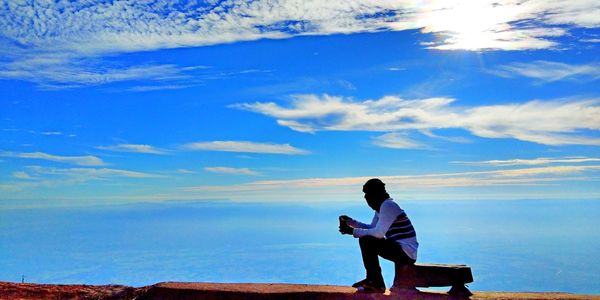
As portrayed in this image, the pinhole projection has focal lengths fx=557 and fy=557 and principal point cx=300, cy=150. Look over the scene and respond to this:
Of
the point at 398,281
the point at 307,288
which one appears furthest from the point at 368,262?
the point at 307,288

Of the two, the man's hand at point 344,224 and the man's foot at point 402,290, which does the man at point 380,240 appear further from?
the man's foot at point 402,290

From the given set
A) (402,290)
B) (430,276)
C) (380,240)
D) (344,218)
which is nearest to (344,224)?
(344,218)

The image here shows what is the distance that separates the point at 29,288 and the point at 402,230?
6.80m

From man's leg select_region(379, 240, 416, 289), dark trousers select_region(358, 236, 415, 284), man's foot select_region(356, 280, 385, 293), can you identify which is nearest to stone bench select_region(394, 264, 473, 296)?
man's leg select_region(379, 240, 416, 289)

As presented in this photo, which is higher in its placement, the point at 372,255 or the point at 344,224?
the point at 344,224

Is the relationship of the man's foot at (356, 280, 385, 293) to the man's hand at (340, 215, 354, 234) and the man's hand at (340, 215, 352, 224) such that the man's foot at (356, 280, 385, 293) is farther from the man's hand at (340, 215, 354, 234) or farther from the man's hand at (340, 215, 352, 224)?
the man's hand at (340, 215, 352, 224)

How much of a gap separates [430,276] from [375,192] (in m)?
1.39

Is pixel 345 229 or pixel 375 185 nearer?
pixel 375 185

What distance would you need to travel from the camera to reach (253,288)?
8344 millimetres

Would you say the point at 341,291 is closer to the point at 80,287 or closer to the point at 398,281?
the point at 398,281

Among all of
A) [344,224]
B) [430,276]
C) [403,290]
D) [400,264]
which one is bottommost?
[403,290]

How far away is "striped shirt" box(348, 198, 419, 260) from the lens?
23.9 ft

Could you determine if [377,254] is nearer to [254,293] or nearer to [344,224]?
[344,224]

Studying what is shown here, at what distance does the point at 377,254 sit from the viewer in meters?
7.54
